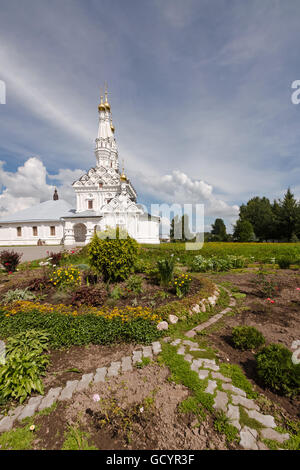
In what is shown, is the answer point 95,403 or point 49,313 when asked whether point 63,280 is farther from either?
point 95,403

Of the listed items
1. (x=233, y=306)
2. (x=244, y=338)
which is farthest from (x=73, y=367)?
(x=233, y=306)

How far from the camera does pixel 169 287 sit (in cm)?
625

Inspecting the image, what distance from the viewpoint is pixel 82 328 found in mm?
3850

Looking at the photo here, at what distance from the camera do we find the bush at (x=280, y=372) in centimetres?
239

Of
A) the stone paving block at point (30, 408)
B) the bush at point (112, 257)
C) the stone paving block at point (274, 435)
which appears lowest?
the stone paving block at point (30, 408)

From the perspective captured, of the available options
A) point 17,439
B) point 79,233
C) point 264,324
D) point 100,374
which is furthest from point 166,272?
point 79,233

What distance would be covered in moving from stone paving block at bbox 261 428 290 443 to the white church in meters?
22.6

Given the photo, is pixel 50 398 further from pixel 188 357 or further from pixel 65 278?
pixel 65 278

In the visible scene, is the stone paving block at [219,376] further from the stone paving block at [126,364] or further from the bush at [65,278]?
the bush at [65,278]

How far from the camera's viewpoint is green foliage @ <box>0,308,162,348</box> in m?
3.65

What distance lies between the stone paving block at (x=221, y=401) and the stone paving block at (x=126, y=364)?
124cm

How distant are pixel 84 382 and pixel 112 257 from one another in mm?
4280

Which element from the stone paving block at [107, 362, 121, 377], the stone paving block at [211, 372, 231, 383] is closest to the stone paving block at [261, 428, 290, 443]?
the stone paving block at [211, 372, 231, 383]

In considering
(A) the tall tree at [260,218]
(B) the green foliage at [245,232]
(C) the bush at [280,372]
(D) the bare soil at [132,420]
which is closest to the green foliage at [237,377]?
(C) the bush at [280,372]
